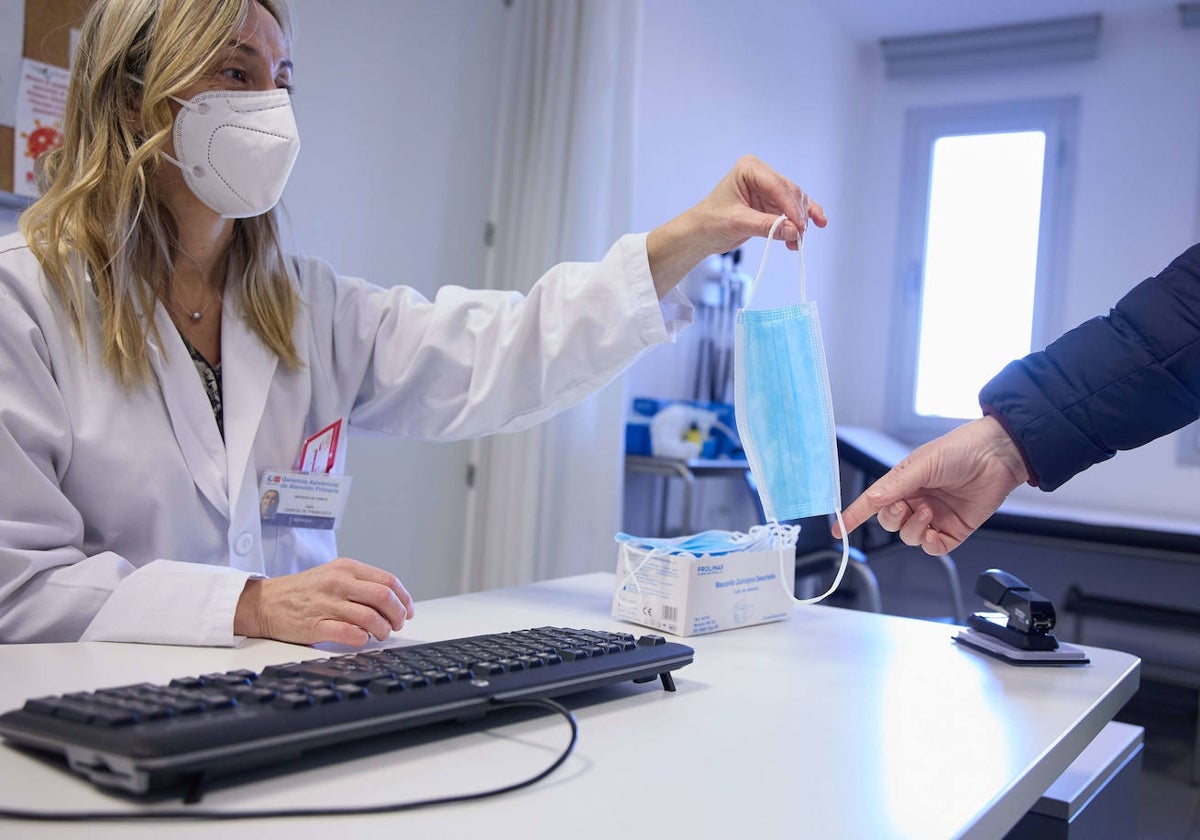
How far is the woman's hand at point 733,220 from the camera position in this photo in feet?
3.66

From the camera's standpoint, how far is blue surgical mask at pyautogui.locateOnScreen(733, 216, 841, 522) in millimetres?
993

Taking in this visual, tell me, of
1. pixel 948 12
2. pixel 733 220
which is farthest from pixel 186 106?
pixel 948 12

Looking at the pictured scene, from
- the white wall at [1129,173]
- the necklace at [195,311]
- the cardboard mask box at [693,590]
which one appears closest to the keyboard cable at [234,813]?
the cardboard mask box at [693,590]

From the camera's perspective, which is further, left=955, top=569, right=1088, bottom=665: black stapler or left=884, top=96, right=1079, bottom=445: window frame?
left=884, top=96, right=1079, bottom=445: window frame

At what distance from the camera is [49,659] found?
77cm

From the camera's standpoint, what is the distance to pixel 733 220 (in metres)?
1.17

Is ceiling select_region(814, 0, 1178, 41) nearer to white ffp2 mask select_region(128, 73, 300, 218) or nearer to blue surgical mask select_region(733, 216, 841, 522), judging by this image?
white ffp2 mask select_region(128, 73, 300, 218)

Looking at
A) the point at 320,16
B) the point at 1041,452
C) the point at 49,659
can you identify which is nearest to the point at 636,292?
the point at 1041,452

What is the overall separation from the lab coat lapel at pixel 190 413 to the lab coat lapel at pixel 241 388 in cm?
2

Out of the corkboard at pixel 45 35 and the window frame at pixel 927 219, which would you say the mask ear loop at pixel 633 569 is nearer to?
the corkboard at pixel 45 35

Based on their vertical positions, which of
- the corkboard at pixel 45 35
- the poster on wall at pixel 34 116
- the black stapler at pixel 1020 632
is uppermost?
the corkboard at pixel 45 35

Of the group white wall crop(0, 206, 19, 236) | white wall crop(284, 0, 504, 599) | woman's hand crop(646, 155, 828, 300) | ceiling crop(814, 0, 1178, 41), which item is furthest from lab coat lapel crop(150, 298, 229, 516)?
ceiling crop(814, 0, 1178, 41)

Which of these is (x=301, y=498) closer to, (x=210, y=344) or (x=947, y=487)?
(x=210, y=344)

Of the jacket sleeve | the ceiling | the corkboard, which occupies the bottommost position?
the jacket sleeve
